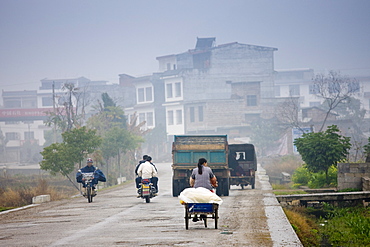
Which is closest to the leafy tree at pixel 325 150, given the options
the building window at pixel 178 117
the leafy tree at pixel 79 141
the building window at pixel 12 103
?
the leafy tree at pixel 79 141

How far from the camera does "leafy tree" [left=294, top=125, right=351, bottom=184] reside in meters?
27.8

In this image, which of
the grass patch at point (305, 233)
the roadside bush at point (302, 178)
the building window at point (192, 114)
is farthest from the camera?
the building window at point (192, 114)

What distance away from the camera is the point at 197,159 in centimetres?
2288

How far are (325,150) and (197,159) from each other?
27.7ft

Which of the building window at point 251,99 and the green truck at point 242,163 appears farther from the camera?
the building window at point 251,99

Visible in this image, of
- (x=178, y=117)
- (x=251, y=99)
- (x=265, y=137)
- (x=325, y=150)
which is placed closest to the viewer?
(x=325, y=150)

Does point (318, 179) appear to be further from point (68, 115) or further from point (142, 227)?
point (68, 115)

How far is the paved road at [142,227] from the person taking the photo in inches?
416

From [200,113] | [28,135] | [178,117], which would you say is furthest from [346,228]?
[28,135]

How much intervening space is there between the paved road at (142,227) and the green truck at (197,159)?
3951 mm

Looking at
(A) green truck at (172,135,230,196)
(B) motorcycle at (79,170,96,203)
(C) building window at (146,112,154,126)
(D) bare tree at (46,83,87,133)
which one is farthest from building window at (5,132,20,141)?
(B) motorcycle at (79,170,96,203)

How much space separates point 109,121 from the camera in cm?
5866

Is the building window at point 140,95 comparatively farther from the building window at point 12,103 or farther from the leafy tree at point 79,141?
the leafy tree at point 79,141

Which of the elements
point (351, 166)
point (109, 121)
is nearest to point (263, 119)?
point (109, 121)
